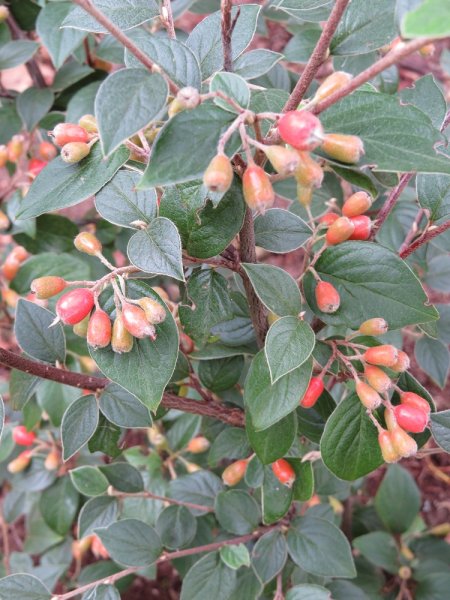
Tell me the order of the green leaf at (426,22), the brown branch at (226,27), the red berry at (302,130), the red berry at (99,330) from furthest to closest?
the red berry at (99,330) < the brown branch at (226,27) < the red berry at (302,130) < the green leaf at (426,22)

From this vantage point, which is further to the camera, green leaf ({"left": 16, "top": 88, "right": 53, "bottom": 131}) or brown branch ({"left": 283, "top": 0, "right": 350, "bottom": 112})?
green leaf ({"left": 16, "top": 88, "right": 53, "bottom": 131})

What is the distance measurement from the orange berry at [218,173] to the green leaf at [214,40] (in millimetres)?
324

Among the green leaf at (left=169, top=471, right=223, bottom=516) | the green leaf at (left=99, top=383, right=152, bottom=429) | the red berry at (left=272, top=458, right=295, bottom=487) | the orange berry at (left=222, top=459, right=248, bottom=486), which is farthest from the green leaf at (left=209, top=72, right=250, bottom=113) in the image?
the green leaf at (left=169, top=471, right=223, bottom=516)

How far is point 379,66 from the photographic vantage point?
1.88 ft

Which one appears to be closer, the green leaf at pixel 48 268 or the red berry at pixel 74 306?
the red berry at pixel 74 306

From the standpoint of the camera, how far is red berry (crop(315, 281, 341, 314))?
870 mm

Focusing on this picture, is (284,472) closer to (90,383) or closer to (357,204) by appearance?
(90,383)

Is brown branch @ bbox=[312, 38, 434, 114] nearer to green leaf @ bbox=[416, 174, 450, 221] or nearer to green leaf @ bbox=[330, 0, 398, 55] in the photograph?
green leaf @ bbox=[330, 0, 398, 55]

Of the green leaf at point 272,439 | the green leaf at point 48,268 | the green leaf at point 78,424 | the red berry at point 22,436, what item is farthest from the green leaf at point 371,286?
the red berry at point 22,436

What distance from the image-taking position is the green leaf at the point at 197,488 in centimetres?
136

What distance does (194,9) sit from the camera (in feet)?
5.46

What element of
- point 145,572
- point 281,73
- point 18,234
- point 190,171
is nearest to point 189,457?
point 145,572

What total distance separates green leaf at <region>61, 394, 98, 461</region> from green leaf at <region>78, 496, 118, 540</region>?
0.27 meters

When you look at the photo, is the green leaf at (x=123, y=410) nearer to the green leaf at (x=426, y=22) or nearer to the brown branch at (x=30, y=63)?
the green leaf at (x=426, y=22)
